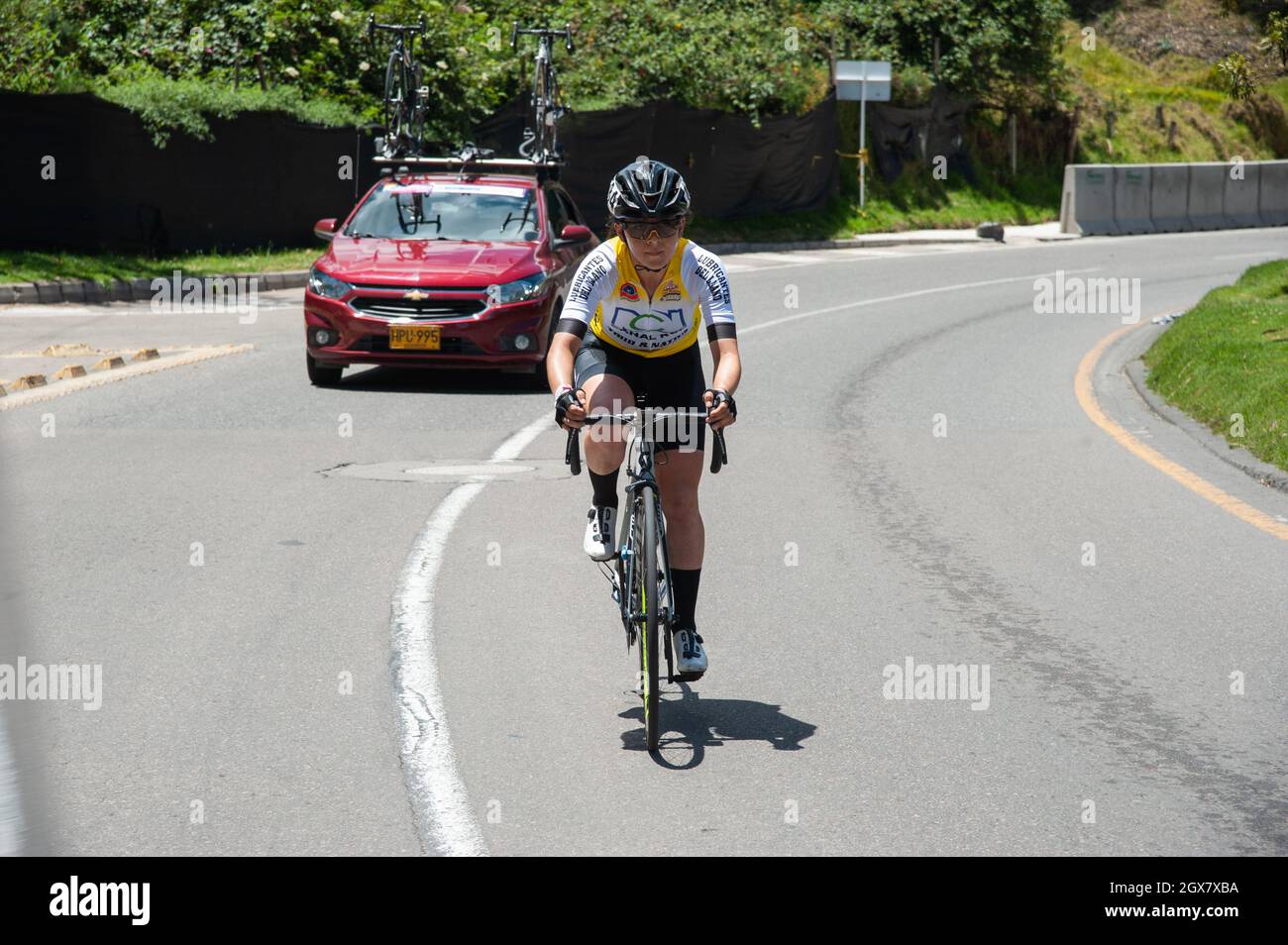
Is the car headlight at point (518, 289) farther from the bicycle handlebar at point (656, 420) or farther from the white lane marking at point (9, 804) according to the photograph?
the white lane marking at point (9, 804)

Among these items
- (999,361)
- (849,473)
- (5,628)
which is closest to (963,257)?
(999,361)

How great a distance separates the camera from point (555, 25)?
35938 mm

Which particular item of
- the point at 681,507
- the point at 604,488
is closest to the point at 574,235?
the point at 604,488

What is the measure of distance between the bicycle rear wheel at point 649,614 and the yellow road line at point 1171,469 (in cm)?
462

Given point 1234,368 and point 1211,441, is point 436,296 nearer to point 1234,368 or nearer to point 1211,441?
point 1211,441

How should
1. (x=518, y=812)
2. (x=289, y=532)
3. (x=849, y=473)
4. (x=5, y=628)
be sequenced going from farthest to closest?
(x=849, y=473)
(x=289, y=532)
(x=5, y=628)
(x=518, y=812)

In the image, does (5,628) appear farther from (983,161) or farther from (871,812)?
(983,161)

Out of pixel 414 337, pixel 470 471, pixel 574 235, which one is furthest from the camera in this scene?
pixel 574 235

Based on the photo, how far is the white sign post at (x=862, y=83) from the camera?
36.7 m

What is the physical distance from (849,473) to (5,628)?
560 cm

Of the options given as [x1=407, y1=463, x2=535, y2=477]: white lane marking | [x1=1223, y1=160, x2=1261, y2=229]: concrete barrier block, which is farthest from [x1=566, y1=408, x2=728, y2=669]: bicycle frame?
[x1=1223, y1=160, x2=1261, y2=229]: concrete barrier block

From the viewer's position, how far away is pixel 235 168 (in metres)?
25.4

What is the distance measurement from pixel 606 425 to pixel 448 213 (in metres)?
9.83

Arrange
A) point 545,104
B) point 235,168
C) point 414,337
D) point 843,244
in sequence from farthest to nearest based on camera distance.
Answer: point 843,244 → point 235,168 → point 545,104 → point 414,337
